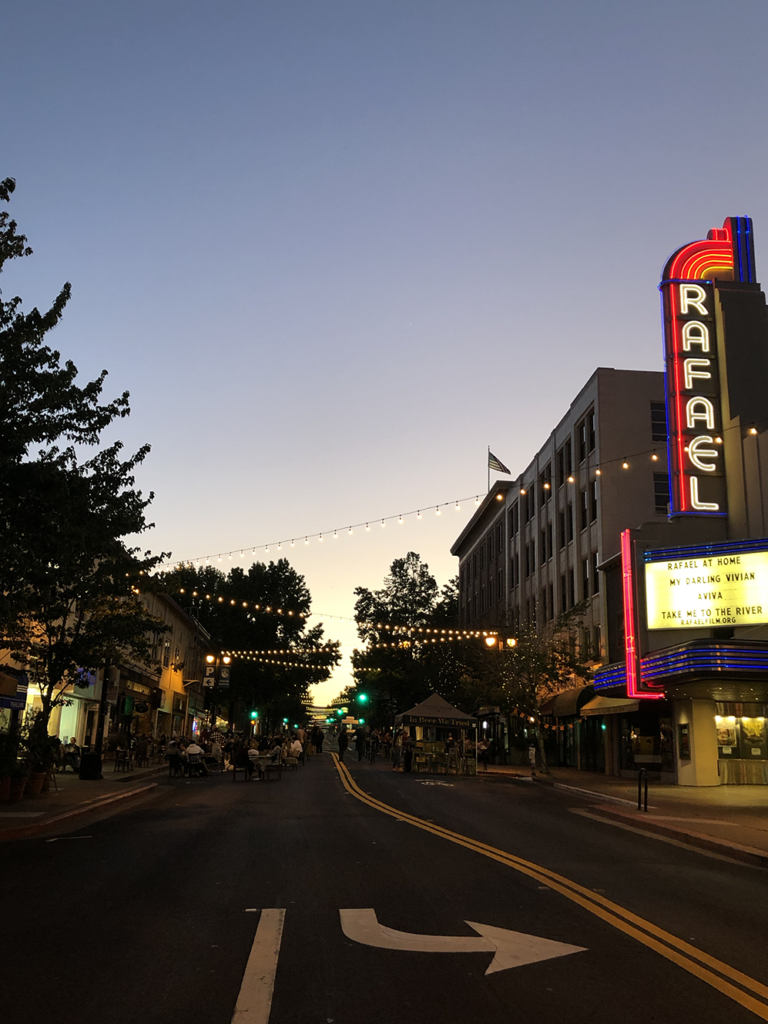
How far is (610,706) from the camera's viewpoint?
34.6m

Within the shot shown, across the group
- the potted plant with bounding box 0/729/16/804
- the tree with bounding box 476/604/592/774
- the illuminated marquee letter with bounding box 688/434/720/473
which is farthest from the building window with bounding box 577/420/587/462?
the potted plant with bounding box 0/729/16/804

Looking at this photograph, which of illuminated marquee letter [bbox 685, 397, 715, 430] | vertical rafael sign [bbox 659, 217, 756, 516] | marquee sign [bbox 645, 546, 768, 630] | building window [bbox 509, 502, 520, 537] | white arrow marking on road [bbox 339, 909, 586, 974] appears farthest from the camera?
building window [bbox 509, 502, 520, 537]

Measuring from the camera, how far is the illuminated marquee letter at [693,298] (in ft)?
102

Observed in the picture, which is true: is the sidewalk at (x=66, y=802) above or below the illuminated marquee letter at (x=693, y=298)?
below

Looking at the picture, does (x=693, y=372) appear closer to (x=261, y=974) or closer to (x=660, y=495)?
(x=660, y=495)

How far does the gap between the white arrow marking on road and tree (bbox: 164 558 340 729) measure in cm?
6521

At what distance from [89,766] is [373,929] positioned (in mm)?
20686

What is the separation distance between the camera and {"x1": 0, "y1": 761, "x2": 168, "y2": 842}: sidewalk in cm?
1502

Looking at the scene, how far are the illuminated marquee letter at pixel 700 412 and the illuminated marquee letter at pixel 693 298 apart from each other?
3236 millimetres

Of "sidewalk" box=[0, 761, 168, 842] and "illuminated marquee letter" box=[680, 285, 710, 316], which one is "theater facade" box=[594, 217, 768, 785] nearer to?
"illuminated marquee letter" box=[680, 285, 710, 316]

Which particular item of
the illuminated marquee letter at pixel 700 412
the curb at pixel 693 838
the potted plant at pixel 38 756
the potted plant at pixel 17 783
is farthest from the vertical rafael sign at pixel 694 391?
the potted plant at pixel 17 783

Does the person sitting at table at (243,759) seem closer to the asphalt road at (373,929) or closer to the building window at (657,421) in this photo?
the asphalt road at (373,929)

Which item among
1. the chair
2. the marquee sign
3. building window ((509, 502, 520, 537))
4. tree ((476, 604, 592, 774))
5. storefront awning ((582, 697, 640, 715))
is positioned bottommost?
the chair

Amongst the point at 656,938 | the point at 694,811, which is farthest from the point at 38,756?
the point at 656,938
